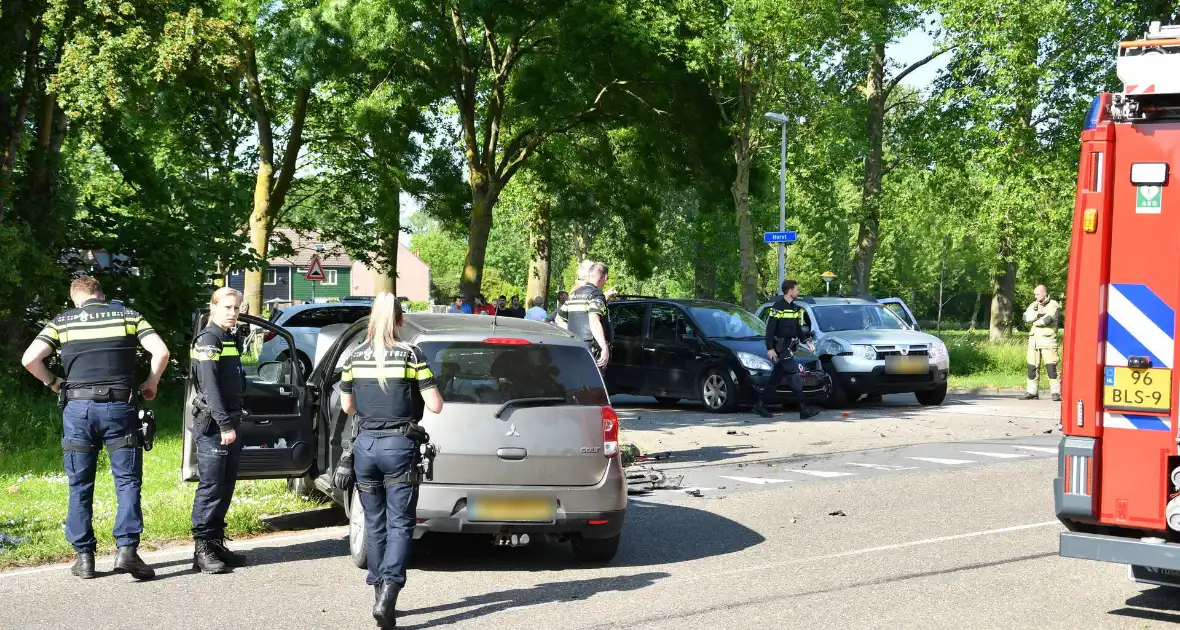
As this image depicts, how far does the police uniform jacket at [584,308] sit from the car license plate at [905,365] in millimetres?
7227

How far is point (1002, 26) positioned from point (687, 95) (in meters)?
7.55

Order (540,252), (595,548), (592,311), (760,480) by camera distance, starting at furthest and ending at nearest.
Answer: (540,252) → (592,311) → (760,480) → (595,548)

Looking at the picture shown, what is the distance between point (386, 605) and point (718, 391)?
38.6ft

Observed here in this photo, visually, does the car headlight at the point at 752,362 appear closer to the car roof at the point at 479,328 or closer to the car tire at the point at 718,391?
the car tire at the point at 718,391

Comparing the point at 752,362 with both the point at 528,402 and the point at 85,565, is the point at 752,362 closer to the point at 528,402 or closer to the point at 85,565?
the point at 528,402

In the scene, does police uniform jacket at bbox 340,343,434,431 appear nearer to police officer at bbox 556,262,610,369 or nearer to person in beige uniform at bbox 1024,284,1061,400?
police officer at bbox 556,262,610,369

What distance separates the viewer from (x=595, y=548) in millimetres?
7789

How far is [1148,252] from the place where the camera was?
19.7 ft

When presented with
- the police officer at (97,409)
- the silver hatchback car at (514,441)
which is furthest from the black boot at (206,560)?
the silver hatchback car at (514,441)

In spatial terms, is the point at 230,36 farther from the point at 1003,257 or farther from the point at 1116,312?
the point at 1003,257

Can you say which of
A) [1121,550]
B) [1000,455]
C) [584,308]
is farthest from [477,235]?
[1121,550]

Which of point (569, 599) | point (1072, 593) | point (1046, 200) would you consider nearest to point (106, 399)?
point (569, 599)

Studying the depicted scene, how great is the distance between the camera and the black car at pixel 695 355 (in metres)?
17.3

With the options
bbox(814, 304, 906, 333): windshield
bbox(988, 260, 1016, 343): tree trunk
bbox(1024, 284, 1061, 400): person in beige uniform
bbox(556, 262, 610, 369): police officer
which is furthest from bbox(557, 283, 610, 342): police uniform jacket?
bbox(988, 260, 1016, 343): tree trunk
